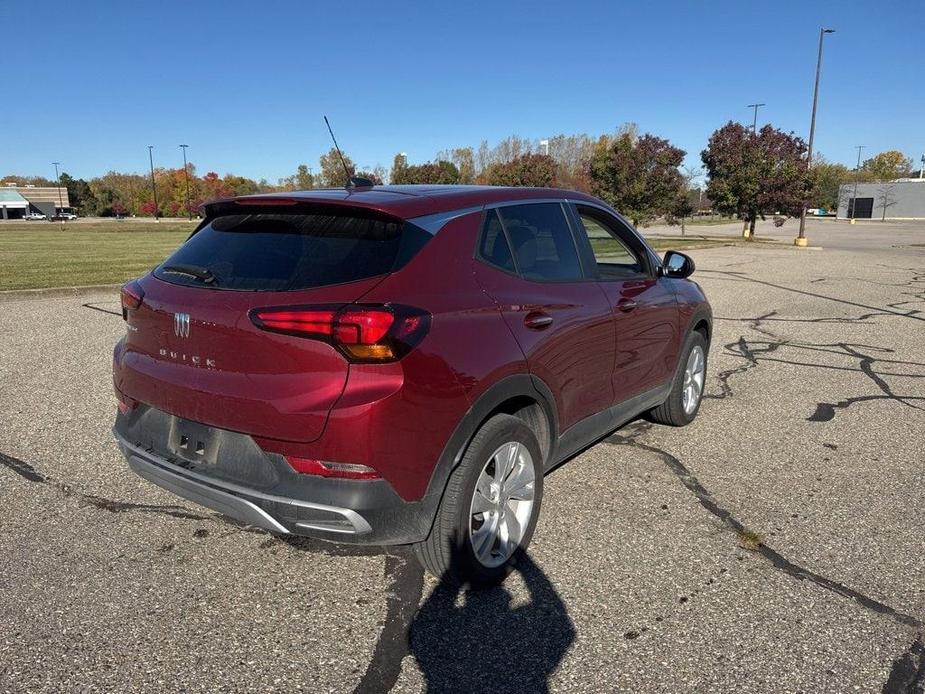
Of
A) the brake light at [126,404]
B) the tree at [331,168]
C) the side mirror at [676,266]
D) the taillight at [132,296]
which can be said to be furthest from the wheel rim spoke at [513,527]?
the tree at [331,168]

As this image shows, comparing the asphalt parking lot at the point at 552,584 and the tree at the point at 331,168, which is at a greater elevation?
the tree at the point at 331,168

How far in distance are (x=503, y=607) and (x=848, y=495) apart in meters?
2.37

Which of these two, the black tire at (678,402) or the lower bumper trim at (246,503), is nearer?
the lower bumper trim at (246,503)

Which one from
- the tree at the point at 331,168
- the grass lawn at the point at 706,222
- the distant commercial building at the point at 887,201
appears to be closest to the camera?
the tree at the point at 331,168

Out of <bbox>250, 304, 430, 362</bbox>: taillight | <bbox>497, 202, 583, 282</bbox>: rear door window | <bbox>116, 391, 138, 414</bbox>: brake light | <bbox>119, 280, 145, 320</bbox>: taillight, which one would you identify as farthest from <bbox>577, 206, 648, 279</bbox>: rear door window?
<bbox>116, 391, 138, 414</bbox>: brake light

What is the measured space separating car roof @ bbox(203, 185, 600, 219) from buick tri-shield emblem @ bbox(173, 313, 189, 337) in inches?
24.8

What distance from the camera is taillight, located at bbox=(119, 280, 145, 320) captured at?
122 inches

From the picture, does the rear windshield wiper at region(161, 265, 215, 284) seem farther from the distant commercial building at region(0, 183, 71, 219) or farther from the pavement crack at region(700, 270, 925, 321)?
the distant commercial building at region(0, 183, 71, 219)

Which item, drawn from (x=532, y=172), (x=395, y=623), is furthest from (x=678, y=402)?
(x=532, y=172)

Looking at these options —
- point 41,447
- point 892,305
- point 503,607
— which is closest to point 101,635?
point 503,607

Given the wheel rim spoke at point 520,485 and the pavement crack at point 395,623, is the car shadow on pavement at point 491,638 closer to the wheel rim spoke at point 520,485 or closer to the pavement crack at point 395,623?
the pavement crack at point 395,623

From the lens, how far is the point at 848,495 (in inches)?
159

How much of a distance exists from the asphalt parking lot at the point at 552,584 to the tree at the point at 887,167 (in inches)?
4937

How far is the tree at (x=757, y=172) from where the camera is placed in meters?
27.3
